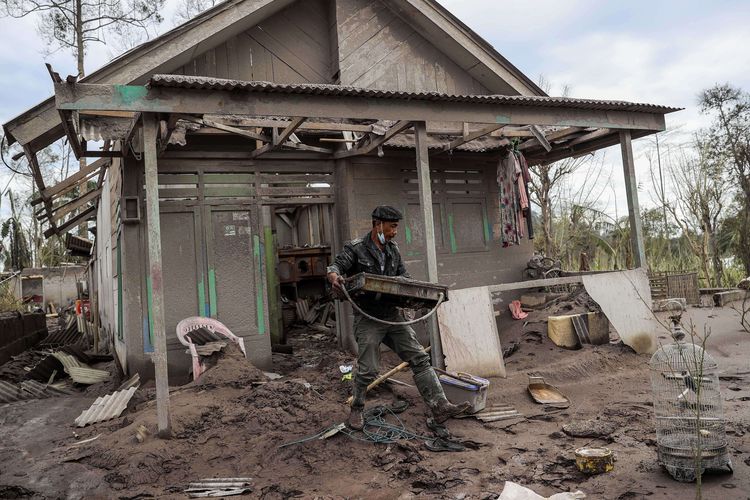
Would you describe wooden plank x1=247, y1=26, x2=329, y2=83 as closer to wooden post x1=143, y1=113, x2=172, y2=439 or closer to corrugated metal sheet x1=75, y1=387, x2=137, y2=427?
wooden post x1=143, y1=113, x2=172, y2=439

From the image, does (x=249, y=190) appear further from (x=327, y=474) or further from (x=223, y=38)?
(x=327, y=474)

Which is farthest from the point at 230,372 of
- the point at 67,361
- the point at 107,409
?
the point at 67,361

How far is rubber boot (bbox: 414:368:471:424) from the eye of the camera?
15.7 ft

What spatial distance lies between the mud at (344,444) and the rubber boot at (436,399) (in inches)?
12.2

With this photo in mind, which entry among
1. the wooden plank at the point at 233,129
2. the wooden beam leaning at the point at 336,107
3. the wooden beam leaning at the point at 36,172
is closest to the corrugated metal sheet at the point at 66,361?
the wooden beam leaning at the point at 36,172

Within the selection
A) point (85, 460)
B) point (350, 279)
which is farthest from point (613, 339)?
point (85, 460)

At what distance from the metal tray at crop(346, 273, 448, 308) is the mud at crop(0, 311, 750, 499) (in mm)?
1352

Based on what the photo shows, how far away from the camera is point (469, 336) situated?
21.6ft

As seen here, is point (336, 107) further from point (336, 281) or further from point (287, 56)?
point (287, 56)

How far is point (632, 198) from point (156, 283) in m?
6.87

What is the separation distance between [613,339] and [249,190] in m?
6.47

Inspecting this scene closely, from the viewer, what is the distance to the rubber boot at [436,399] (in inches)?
188

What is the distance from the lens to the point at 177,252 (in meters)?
7.57

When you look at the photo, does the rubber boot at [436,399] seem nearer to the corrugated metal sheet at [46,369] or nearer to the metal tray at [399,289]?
the metal tray at [399,289]
